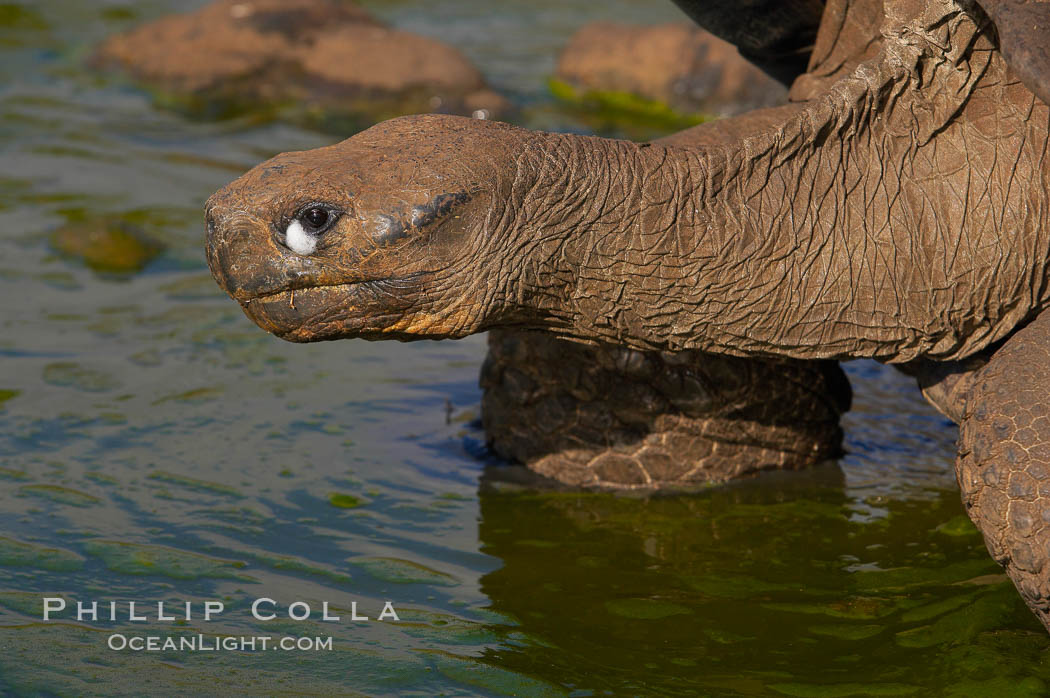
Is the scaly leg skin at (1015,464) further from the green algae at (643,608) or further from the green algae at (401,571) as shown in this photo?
the green algae at (401,571)

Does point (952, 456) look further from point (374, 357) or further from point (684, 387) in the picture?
point (374, 357)

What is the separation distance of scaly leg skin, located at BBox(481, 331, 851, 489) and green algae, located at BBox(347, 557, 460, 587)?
70 centimetres

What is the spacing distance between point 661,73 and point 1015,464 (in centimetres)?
683

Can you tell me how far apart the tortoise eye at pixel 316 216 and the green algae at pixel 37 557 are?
110 cm

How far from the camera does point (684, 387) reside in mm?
3844

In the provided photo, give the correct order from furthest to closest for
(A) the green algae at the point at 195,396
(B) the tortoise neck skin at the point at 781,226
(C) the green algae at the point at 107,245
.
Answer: (C) the green algae at the point at 107,245 < (A) the green algae at the point at 195,396 < (B) the tortoise neck skin at the point at 781,226

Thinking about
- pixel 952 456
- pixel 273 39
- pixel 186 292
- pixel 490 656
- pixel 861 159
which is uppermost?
pixel 273 39

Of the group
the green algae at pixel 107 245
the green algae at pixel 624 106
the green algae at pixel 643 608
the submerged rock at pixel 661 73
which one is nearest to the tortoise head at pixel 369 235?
the green algae at pixel 643 608

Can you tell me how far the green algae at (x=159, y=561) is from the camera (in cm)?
333

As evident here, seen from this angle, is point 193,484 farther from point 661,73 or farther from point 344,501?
point 661,73

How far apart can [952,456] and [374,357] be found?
202cm

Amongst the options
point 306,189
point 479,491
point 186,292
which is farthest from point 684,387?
point 186,292

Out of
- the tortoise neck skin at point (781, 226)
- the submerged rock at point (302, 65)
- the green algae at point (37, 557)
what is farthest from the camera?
the submerged rock at point (302, 65)

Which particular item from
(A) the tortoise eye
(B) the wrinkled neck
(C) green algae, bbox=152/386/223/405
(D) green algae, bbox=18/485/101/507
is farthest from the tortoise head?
(C) green algae, bbox=152/386/223/405
